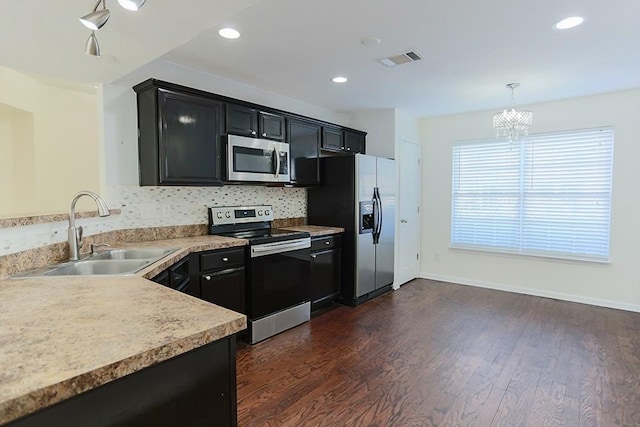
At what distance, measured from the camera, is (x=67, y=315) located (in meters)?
1.13

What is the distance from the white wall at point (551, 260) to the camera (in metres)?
3.94

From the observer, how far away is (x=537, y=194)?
14.7 feet

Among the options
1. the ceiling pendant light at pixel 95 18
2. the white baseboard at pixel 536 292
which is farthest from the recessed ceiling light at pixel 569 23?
the white baseboard at pixel 536 292

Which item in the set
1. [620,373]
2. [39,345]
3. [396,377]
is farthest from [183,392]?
[620,373]

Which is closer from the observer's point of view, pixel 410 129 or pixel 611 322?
pixel 611 322

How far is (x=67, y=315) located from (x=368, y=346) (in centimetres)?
241

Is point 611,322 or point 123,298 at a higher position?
point 123,298

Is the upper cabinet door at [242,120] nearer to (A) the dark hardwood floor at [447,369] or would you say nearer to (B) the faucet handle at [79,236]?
(B) the faucet handle at [79,236]

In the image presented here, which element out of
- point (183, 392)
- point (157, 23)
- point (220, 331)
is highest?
point (157, 23)

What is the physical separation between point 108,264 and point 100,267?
45 millimetres

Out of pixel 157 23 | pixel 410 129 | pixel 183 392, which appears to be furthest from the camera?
pixel 410 129

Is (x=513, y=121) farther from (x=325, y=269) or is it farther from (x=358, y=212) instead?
(x=325, y=269)

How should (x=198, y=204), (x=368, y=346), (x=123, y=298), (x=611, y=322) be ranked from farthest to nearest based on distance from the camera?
(x=611, y=322) < (x=198, y=204) < (x=368, y=346) < (x=123, y=298)

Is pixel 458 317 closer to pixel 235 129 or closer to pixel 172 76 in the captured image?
pixel 235 129
